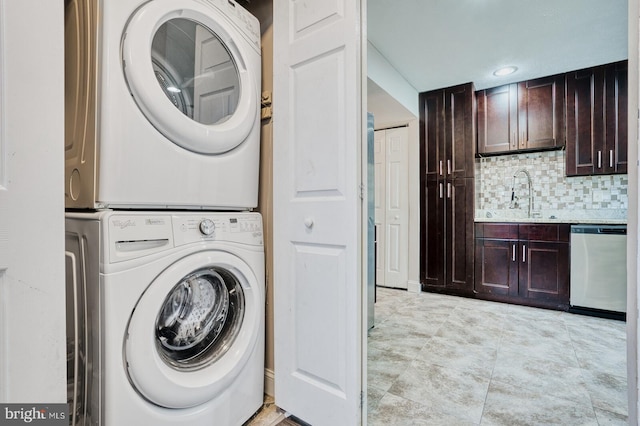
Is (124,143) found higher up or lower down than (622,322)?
higher up

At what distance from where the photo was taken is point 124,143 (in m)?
0.86

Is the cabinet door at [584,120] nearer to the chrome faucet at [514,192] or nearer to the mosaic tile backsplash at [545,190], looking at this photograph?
the mosaic tile backsplash at [545,190]

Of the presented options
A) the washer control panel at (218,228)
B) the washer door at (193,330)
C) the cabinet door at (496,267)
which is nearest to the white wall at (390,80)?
the cabinet door at (496,267)

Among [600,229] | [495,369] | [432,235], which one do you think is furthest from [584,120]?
[495,369]

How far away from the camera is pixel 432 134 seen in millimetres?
3387

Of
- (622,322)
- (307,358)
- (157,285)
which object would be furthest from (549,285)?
(157,285)

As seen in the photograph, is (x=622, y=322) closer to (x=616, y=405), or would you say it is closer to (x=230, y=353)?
(x=616, y=405)

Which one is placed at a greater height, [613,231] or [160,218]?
[160,218]

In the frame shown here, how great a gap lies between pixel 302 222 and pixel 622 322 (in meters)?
2.95

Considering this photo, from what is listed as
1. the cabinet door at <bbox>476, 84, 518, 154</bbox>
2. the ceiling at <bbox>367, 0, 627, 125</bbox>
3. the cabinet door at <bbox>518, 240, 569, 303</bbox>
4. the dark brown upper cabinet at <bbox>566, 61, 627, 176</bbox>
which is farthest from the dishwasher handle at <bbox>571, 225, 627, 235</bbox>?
the ceiling at <bbox>367, 0, 627, 125</bbox>

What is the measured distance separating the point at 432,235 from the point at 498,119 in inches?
56.6

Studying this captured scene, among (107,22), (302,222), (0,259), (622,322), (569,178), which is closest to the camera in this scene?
(0,259)

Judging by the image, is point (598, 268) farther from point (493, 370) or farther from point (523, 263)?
point (493, 370)

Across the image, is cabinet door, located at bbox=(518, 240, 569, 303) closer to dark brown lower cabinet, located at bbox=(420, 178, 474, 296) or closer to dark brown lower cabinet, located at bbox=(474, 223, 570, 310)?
dark brown lower cabinet, located at bbox=(474, 223, 570, 310)
